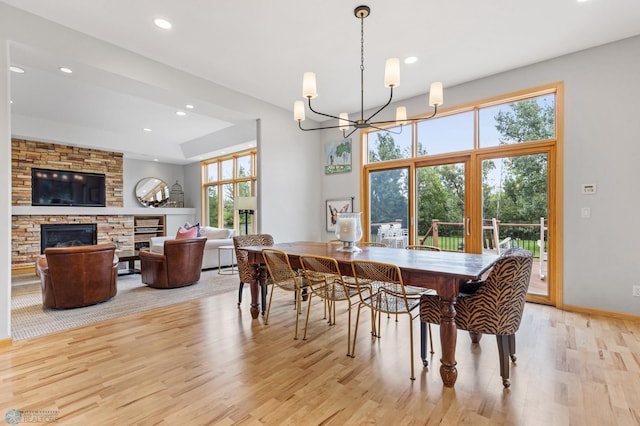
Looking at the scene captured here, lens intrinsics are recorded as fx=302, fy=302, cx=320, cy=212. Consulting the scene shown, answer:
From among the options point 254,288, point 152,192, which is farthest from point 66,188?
point 254,288

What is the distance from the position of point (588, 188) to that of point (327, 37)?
10.9ft

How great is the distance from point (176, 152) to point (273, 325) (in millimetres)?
6854

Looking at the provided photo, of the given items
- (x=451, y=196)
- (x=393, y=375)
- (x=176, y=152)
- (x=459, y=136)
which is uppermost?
(x=176, y=152)

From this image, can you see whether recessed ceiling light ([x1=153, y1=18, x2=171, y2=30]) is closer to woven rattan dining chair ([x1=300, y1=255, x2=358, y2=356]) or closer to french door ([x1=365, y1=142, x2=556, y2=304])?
woven rattan dining chair ([x1=300, y1=255, x2=358, y2=356])

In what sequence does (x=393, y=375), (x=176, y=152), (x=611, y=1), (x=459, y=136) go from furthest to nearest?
(x=176, y=152), (x=459, y=136), (x=611, y=1), (x=393, y=375)

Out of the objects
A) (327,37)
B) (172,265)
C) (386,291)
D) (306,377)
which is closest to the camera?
(306,377)

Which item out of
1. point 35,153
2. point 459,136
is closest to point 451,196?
point 459,136

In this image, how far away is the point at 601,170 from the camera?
3.32 m

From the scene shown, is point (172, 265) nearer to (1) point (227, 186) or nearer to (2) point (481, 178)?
(1) point (227, 186)

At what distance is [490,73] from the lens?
395 centimetres

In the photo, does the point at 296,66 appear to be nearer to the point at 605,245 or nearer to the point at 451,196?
the point at 451,196

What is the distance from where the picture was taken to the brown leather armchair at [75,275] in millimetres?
3453

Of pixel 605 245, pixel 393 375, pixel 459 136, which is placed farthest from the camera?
pixel 459 136

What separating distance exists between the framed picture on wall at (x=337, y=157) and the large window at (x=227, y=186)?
7.88 ft
